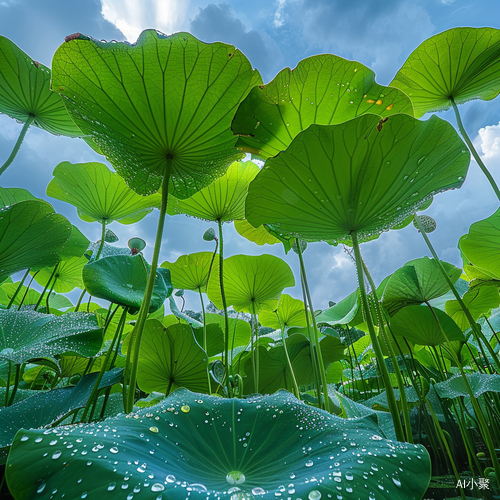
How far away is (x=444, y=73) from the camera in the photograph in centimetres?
94

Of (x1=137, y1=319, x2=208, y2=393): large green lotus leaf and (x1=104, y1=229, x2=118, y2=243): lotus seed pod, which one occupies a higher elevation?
(x1=104, y1=229, x2=118, y2=243): lotus seed pod

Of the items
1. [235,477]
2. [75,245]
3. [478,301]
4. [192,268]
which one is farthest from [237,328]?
[235,477]

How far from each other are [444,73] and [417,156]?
2.03 ft

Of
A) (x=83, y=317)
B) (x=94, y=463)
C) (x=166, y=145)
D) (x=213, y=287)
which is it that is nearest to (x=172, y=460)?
(x=94, y=463)

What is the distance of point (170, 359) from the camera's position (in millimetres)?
1150

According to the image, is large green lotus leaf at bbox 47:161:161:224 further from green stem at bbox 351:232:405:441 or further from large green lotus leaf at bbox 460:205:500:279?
large green lotus leaf at bbox 460:205:500:279

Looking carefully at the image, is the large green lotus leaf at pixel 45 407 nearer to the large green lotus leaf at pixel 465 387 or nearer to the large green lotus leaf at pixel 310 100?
the large green lotus leaf at pixel 310 100

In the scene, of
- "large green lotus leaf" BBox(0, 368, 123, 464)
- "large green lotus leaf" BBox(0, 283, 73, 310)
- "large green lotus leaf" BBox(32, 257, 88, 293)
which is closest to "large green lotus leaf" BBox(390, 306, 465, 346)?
"large green lotus leaf" BBox(0, 368, 123, 464)

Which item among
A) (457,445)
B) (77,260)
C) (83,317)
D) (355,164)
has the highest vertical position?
(77,260)

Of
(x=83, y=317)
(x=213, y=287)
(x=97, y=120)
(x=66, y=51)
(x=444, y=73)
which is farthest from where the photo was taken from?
(x=213, y=287)

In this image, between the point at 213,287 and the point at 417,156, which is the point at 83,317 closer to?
the point at 213,287

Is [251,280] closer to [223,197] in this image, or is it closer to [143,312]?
[223,197]

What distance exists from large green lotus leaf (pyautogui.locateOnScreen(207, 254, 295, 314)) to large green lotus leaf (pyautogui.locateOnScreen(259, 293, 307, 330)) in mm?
352

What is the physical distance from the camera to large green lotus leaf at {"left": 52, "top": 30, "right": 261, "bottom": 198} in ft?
1.92
